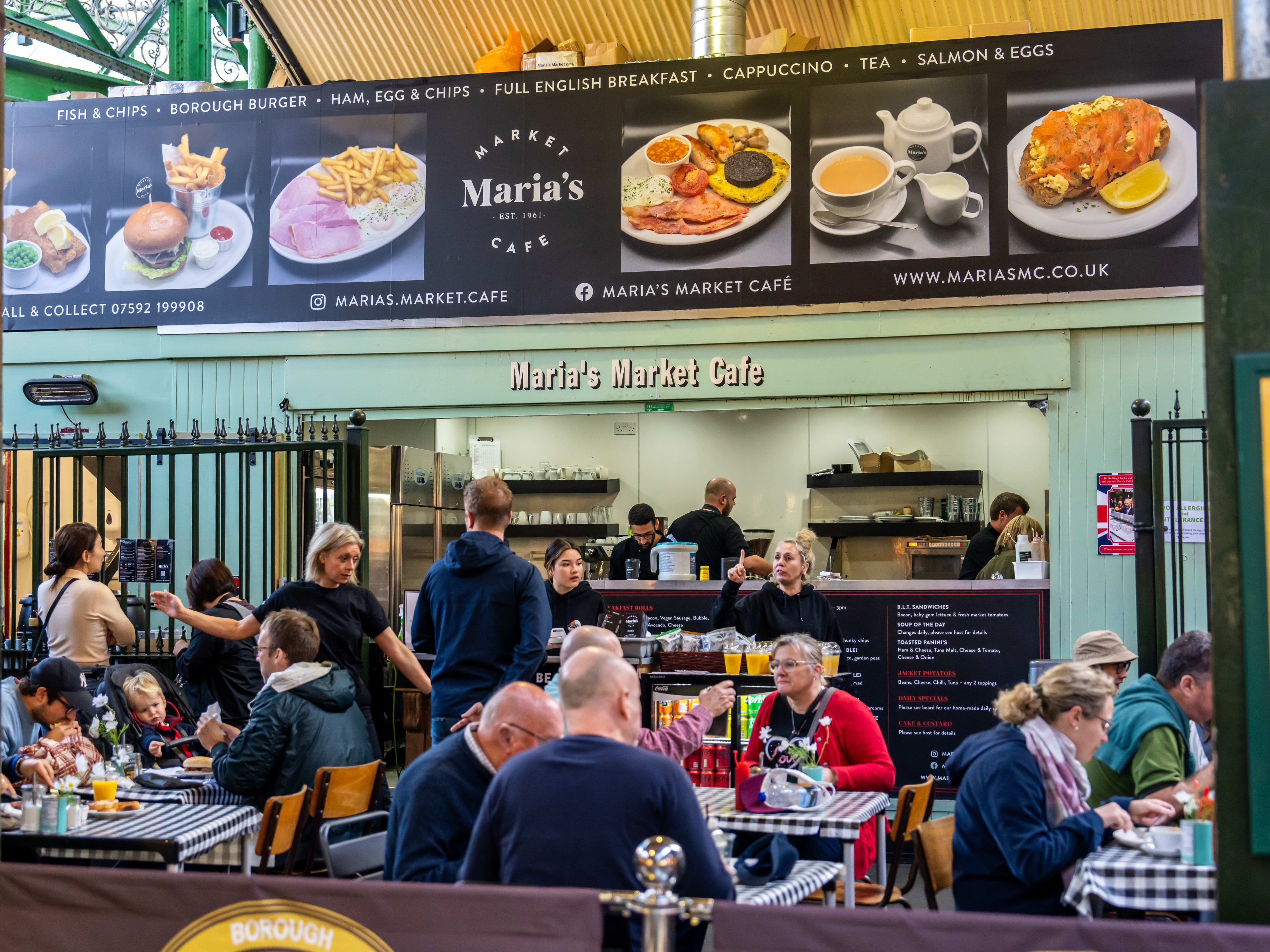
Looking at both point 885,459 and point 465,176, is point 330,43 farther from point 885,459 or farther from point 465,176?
point 885,459

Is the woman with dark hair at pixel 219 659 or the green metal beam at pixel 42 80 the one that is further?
the green metal beam at pixel 42 80

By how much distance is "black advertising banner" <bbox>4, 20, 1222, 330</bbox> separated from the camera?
7926 mm

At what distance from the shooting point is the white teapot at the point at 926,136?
26.7ft

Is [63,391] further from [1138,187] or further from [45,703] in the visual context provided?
[1138,187]

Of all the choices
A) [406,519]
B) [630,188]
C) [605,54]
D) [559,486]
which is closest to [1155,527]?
[630,188]

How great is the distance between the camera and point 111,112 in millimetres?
9484

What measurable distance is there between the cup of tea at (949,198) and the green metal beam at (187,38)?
374 inches

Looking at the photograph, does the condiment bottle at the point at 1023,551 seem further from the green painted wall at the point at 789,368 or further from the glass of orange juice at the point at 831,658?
the glass of orange juice at the point at 831,658

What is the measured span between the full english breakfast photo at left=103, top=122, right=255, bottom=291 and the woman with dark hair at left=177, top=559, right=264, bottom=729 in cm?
364

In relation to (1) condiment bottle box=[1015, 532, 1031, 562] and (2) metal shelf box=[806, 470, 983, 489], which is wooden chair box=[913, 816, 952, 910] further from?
(2) metal shelf box=[806, 470, 983, 489]

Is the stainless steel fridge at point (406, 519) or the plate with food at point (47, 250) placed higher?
the plate with food at point (47, 250)

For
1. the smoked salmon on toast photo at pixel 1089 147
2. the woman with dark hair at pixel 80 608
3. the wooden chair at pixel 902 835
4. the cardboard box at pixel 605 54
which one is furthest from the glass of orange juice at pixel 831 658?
the cardboard box at pixel 605 54

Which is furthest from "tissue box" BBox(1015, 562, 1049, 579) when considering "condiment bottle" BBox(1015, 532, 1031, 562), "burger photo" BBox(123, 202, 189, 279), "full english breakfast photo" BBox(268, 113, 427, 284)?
"burger photo" BBox(123, 202, 189, 279)

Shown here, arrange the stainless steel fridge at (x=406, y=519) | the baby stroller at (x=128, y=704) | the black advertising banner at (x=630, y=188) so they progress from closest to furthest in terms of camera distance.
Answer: the baby stroller at (x=128, y=704), the black advertising banner at (x=630, y=188), the stainless steel fridge at (x=406, y=519)
